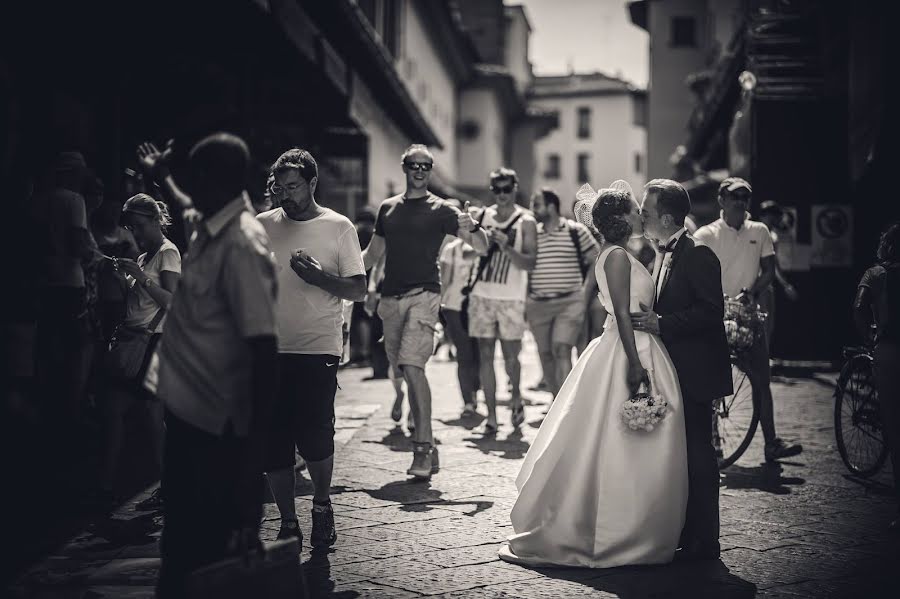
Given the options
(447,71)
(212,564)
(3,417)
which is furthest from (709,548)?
(447,71)

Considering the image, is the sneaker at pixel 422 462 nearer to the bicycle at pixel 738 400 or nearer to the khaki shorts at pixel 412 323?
the khaki shorts at pixel 412 323

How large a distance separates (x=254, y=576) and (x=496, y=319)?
571cm

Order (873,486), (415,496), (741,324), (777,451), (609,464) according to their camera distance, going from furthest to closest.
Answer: (777,451)
(741,324)
(873,486)
(415,496)
(609,464)

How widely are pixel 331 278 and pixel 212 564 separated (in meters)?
1.95

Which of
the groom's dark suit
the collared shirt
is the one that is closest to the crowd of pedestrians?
the collared shirt

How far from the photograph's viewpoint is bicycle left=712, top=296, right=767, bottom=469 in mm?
7152

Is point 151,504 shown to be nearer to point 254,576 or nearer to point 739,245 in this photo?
point 254,576

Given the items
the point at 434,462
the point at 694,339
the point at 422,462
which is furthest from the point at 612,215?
the point at 434,462

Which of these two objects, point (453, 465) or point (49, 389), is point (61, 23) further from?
point (453, 465)

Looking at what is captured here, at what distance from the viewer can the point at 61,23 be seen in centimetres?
793

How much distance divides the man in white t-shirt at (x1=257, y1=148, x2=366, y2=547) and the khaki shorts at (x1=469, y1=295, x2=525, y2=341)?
12.4 feet

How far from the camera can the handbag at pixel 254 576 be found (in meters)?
3.18

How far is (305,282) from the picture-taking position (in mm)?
4992

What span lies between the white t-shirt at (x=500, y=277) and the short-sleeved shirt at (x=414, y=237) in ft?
6.38
